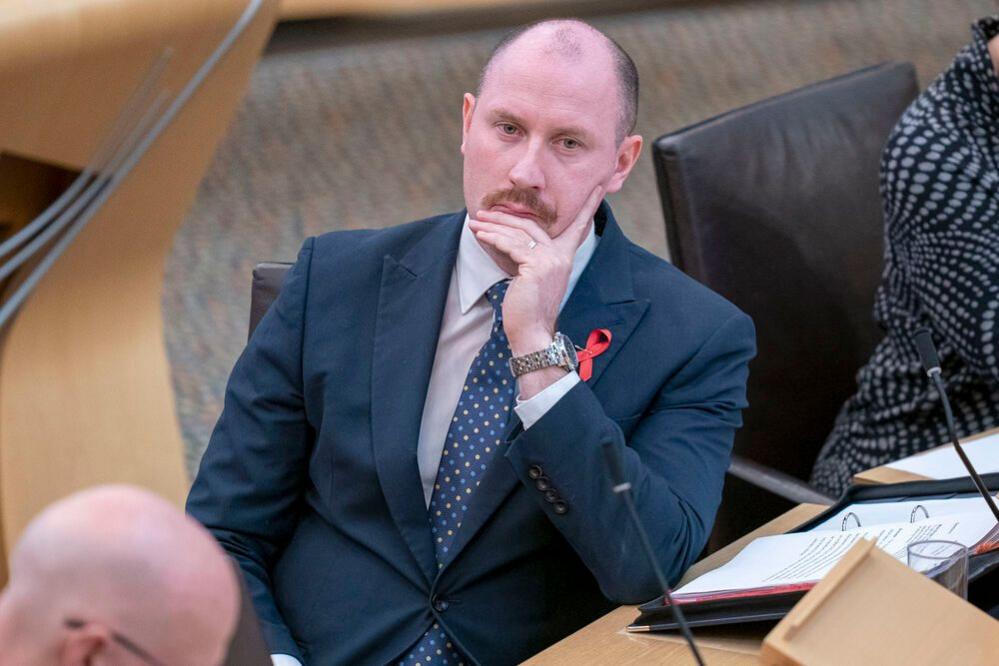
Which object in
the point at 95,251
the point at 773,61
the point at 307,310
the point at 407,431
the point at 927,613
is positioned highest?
the point at 773,61

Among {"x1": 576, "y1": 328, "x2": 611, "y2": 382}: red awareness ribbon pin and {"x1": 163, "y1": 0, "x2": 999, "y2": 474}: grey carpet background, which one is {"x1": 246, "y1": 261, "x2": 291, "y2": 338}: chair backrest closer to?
{"x1": 576, "y1": 328, "x2": 611, "y2": 382}: red awareness ribbon pin

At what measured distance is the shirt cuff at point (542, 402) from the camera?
1.39m

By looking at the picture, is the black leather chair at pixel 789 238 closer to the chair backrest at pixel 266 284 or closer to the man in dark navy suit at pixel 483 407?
the man in dark navy suit at pixel 483 407

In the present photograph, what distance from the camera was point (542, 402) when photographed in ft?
4.57

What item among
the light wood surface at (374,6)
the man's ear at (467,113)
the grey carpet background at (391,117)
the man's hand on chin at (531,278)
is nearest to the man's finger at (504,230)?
the man's hand on chin at (531,278)

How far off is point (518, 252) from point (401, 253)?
22 centimetres

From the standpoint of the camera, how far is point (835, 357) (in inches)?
88.7

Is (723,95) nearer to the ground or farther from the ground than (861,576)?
farther from the ground

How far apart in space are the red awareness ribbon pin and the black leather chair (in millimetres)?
527

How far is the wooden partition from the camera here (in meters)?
1.55

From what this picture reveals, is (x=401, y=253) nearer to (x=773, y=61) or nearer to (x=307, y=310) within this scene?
(x=307, y=310)

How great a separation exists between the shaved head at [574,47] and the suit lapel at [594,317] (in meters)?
0.14

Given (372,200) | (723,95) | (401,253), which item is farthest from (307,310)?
(723,95)

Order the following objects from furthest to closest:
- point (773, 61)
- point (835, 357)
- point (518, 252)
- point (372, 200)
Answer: point (773, 61) → point (372, 200) → point (835, 357) → point (518, 252)
